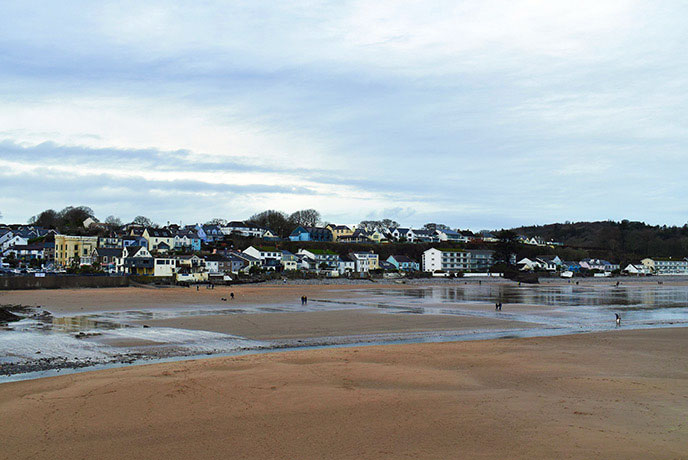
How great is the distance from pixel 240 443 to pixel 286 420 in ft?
4.30

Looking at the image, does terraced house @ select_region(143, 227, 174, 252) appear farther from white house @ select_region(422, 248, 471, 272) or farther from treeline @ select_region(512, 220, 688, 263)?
treeline @ select_region(512, 220, 688, 263)

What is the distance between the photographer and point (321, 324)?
25125 mm

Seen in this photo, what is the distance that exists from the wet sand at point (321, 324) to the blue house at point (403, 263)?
74.8m

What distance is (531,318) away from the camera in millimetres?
28922

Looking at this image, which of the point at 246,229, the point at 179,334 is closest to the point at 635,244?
the point at 246,229

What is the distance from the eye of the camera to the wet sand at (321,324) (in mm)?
22312

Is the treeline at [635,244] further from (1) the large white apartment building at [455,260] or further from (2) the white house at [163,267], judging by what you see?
(2) the white house at [163,267]

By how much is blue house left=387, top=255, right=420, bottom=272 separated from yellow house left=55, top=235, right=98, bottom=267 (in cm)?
5759

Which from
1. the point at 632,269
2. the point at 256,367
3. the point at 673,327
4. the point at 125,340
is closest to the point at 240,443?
the point at 256,367

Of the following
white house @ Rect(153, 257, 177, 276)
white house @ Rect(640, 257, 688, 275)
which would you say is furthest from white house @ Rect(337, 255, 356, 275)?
white house @ Rect(640, 257, 688, 275)

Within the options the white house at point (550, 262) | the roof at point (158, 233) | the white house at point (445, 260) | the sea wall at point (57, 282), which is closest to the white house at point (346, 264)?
the white house at point (445, 260)

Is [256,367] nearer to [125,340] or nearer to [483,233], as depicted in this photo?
[125,340]

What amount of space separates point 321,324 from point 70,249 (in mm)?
74402

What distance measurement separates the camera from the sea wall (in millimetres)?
49094
